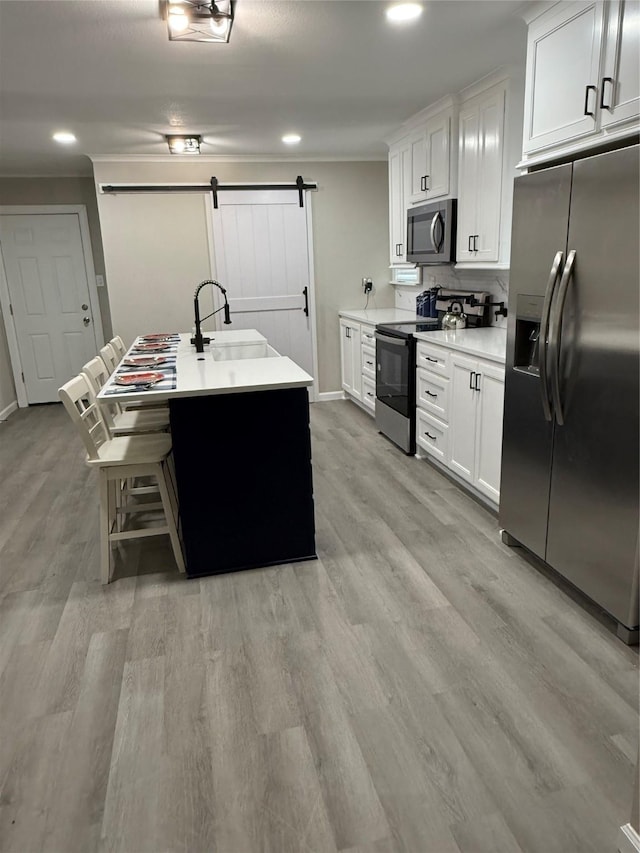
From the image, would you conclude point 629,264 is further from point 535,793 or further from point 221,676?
point 221,676

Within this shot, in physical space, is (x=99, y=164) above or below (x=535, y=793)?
above

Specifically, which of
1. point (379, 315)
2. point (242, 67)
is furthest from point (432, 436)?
point (242, 67)

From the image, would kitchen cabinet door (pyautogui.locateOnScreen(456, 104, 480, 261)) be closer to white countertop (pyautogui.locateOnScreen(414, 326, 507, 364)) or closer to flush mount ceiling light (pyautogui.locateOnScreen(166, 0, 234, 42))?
white countertop (pyautogui.locateOnScreen(414, 326, 507, 364))

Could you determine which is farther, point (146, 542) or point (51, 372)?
point (51, 372)

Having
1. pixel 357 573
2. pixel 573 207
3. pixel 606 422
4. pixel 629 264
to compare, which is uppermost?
pixel 573 207

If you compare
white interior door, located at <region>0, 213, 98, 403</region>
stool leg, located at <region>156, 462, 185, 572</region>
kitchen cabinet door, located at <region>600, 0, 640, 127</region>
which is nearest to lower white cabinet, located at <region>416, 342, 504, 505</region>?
kitchen cabinet door, located at <region>600, 0, 640, 127</region>

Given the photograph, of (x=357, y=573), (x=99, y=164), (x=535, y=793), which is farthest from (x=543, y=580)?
(x=99, y=164)

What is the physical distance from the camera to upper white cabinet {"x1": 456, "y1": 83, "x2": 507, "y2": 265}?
3396mm

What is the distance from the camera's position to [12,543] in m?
3.11

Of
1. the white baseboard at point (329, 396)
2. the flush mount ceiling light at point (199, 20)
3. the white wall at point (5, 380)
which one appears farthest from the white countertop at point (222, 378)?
the white wall at point (5, 380)

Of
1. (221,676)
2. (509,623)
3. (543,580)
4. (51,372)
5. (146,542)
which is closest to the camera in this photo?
(221,676)

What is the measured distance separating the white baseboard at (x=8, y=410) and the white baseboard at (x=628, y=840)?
590cm

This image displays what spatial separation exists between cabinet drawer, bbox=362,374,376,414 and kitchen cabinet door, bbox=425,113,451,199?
1592 mm

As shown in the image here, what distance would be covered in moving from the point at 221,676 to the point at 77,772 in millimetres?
530
